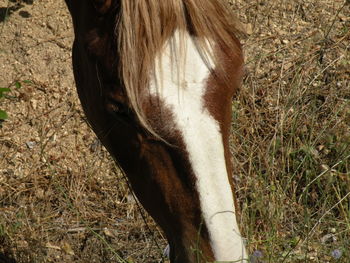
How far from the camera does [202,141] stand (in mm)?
1714

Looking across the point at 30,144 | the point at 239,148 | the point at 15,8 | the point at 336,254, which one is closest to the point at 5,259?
the point at 30,144

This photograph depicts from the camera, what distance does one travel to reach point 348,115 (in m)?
3.22

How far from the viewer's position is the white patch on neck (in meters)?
1.69

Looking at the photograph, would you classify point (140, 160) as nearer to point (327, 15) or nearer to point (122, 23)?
point (122, 23)

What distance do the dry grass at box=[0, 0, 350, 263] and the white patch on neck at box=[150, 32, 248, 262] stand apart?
32.5 inches

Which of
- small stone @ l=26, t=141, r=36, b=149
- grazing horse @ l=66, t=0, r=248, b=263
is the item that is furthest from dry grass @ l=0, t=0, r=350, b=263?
grazing horse @ l=66, t=0, r=248, b=263

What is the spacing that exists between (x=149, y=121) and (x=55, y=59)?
76.9 inches

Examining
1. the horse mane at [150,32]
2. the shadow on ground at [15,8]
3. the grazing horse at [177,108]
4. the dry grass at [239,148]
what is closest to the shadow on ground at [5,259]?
the dry grass at [239,148]

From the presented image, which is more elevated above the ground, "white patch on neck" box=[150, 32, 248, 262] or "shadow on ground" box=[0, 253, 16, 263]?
"white patch on neck" box=[150, 32, 248, 262]

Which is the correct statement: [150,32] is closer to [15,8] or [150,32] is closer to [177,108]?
[177,108]

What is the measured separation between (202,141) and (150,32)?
353mm

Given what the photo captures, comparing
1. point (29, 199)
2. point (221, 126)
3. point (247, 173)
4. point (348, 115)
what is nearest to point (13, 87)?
point (29, 199)

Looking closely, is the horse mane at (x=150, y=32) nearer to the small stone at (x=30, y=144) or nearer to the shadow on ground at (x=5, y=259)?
the shadow on ground at (x=5, y=259)

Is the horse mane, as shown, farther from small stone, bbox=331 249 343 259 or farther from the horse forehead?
small stone, bbox=331 249 343 259
